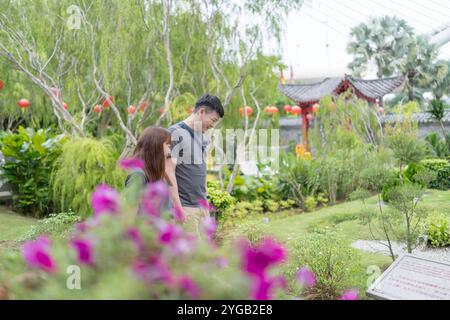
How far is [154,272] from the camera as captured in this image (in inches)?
37.5

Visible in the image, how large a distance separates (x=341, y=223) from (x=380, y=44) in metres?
18.3

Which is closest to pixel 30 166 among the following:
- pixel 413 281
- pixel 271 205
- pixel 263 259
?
pixel 271 205

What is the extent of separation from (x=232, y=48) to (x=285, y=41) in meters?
0.86

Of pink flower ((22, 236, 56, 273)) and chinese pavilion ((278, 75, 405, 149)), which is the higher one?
chinese pavilion ((278, 75, 405, 149))

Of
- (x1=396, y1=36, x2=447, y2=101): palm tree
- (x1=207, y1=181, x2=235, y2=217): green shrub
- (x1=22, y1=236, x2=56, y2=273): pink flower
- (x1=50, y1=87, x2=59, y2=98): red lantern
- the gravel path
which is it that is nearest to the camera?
(x1=22, y1=236, x2=56, y2=273): pink flower

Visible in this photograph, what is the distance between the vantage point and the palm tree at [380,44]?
21.7 m

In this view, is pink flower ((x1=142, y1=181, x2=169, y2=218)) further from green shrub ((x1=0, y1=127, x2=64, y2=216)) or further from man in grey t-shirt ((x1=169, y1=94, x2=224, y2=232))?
green shrub ((x1=0, y1=127, x2=64, y2=216))

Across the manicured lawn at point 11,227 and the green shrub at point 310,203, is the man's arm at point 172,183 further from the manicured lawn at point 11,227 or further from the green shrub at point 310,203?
the green shrub at point 310,203

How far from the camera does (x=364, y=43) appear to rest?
22.5 meters

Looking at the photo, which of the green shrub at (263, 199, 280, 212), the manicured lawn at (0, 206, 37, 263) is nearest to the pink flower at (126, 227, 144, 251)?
the manicured lawn at (0, 206, 37, 263)

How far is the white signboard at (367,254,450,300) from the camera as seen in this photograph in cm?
243

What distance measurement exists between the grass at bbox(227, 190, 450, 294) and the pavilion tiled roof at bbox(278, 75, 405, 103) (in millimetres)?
8163

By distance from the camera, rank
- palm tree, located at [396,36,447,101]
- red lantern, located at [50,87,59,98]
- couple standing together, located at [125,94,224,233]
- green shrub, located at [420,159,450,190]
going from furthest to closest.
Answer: palm tree, located at [396,36,447,101]
green shrub, located at [420,159,450,190]
red lantern, located at [50,87,59,98]
couple standing together, located at [125,94,224,233]

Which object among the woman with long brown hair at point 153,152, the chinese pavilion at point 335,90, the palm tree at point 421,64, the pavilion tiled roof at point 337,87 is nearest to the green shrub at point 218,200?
the woman with long brown hair at point 153,152
